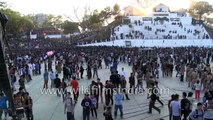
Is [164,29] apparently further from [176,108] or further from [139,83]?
[176,108]

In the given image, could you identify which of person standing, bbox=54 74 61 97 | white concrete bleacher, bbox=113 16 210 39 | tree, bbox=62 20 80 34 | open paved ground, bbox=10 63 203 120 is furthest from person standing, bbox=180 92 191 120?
tree, bbox=62 20 80 34

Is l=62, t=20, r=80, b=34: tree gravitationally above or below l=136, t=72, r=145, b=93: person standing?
above

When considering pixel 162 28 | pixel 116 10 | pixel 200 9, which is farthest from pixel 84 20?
pixel 162 28

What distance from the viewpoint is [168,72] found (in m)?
25.0

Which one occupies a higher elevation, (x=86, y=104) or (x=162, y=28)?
(x=162, y=28)

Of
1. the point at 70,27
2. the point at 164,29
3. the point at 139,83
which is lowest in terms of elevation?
the point at 139,83

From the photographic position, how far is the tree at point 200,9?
82.4 m

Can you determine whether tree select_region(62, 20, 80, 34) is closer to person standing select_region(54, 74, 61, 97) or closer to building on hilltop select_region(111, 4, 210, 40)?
building on hilltop select_region(111, 4, 210, 40)

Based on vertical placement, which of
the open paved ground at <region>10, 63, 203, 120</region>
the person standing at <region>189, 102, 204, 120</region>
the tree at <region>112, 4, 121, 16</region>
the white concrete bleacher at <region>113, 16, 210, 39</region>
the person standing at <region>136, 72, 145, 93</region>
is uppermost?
the tree at <region>112, 4, 121, 16</region>

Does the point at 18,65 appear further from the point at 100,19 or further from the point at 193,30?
the point at 100,19

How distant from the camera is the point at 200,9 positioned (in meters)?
84.1

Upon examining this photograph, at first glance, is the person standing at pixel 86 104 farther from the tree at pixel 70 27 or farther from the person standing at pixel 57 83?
the tree at pixel 70 27

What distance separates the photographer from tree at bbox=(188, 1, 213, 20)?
8238 cm

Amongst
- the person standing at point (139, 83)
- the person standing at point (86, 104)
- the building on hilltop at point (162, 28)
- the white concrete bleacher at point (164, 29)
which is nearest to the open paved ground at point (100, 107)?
the person standing at point (139, 83)
